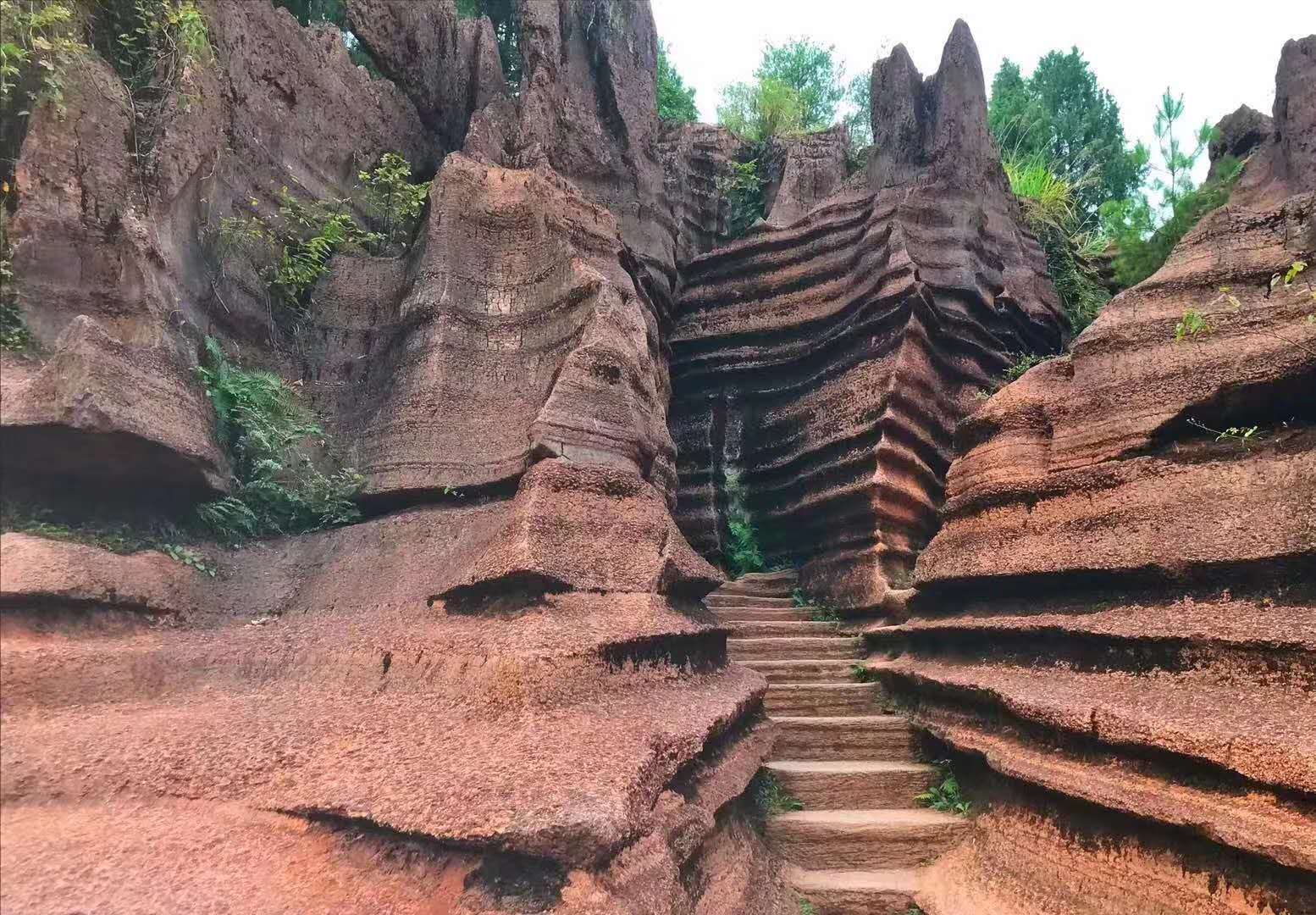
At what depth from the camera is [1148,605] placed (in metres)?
5.02

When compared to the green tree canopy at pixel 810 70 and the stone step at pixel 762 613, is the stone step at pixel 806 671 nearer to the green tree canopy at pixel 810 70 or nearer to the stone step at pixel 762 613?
the stone step at pixel 762 613

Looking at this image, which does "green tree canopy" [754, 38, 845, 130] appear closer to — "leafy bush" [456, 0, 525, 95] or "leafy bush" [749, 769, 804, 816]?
"leafy bush" [456, 0, 525, 95]

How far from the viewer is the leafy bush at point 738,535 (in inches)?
410

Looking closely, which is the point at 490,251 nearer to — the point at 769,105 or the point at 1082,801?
the point at 1082,801

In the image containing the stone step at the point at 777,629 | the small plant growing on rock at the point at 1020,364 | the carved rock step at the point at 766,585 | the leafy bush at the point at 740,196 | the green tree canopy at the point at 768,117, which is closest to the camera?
the stone step at the point at 777,629

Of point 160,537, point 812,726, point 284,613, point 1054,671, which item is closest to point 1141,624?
point 1054,671

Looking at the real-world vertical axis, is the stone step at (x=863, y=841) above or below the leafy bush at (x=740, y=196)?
below

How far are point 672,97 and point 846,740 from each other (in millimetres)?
15975

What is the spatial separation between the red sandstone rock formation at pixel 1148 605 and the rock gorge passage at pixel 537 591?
0.09ft

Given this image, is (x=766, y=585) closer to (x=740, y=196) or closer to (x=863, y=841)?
(x=863, y=841)

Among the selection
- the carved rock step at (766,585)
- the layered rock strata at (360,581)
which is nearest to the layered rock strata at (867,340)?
the carved rock step at (766,585)

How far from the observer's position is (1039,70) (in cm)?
2536

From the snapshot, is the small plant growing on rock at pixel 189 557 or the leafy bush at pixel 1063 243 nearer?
the small plant growing on rock at pixel 189 557

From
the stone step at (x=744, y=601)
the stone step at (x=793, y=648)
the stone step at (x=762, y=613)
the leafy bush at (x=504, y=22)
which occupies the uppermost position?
the leafy bush at (x=504, y=22)
